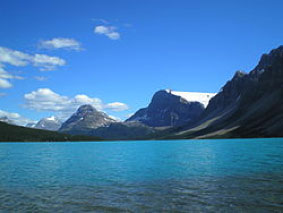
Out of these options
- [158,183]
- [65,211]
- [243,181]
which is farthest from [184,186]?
[65,211]

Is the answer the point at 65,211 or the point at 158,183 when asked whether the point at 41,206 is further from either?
the point at 158,183

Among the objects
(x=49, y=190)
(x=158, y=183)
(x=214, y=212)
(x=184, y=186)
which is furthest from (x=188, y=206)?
(x=49, y=190)

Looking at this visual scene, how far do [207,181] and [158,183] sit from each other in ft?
20.2

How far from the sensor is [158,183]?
36844mm

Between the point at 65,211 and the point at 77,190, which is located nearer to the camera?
the point at 65,211

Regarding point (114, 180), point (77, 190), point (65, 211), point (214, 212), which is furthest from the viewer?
point (114, 180)

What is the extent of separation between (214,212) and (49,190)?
1945 cm

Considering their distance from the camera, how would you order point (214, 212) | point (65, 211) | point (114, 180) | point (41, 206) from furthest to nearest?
point (114, 180) → point (41, 206) → point (65, 211) → point (214, 212)

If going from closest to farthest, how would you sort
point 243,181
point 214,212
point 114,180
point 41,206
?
point 214,212 → point 41,206 → point 243,181 → point 114,180

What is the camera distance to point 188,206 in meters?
24.8

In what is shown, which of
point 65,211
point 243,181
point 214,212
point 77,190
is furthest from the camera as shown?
point 243,181

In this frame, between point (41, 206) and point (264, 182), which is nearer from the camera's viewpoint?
point (41, 206)

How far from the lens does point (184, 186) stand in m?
34.1

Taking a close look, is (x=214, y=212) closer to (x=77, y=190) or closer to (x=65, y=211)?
(x=65, y=211)
